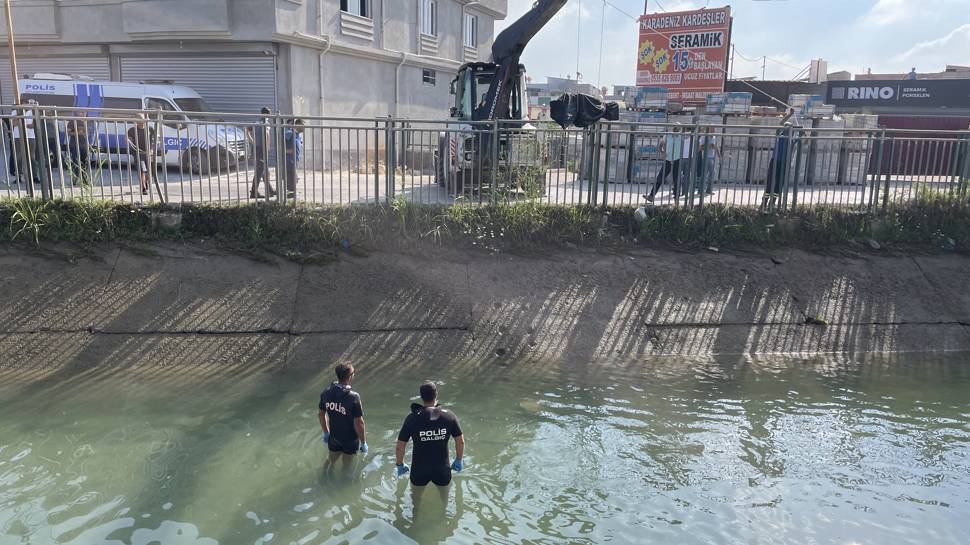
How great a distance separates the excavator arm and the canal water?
22.1 ft

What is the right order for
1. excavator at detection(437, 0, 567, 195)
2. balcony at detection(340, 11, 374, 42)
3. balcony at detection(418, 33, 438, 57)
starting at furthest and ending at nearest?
balcony at detection(418, 33, 438, 57), balcony at detection(340, 11, 374, 42), excavator at detection(437, 0, 567, 195)

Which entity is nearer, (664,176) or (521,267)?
(521,267)

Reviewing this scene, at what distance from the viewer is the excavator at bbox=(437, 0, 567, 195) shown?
10.9 meters

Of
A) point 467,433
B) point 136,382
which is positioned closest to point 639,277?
point 467,433

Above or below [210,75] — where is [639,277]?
below

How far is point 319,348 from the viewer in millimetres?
8742

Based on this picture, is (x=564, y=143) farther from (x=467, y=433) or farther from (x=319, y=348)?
(x=467, y=433)

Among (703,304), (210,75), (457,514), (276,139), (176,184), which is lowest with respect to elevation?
(457,514)

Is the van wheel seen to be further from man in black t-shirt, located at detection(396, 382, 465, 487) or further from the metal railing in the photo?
man in black t-shirt, located at detection(396, 382, 465, 487)

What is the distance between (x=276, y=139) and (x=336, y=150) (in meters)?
0.98

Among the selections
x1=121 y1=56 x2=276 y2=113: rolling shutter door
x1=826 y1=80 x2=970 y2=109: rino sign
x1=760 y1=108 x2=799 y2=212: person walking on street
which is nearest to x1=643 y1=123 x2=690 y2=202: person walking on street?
x1=760 y1=108 x2=799 y2=212: person walking on street

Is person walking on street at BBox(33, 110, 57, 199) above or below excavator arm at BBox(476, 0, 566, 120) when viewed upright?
below

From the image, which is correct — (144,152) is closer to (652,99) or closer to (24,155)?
(24,155)

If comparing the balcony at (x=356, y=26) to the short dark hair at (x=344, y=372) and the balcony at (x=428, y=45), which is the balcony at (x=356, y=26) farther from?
the short dark hair at (x=344, y=372)
